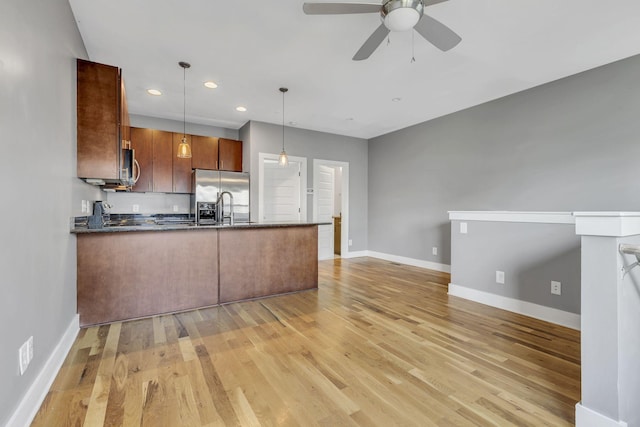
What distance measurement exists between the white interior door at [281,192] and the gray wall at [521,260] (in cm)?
315

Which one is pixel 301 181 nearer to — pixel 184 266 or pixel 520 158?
pixel 184 266

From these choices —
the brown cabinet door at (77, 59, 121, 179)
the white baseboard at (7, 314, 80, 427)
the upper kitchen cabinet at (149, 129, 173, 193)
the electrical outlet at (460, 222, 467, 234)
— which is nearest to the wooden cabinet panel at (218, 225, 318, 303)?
the brown cabinet door at (77, 59, 121, 179)

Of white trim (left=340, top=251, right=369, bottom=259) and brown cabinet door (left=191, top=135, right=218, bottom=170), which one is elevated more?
brown cabinet door (left=191, top=135, right=218, bottom=170)

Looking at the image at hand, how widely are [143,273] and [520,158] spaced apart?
191 inches

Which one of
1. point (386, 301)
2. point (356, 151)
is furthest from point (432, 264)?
point (356, 151)

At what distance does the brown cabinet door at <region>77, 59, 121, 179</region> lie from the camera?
258 cm

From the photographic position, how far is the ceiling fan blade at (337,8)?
1925 mm

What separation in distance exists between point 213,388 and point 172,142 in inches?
180

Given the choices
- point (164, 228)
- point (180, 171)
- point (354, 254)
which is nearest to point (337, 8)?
point (164, 228)

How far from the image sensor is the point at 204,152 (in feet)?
17.6

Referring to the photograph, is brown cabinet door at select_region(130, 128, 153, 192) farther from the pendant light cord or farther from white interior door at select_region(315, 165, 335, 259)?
white interior door at select_region(315, 165, 335, 259)

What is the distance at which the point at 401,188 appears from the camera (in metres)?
5.87

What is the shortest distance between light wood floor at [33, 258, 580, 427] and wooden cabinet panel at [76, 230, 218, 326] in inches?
6.4

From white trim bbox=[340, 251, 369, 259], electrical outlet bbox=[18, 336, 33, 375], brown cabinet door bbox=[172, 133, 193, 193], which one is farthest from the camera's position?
white trim bbox=[340, 251, 369, 259]
